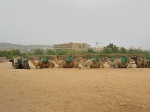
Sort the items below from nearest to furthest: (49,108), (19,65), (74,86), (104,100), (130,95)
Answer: (49,108) < (104,100) < (130,95) < (74,86) < (19,65)

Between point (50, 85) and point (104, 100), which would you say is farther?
point (50, 85)

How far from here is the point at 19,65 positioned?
18375 mm

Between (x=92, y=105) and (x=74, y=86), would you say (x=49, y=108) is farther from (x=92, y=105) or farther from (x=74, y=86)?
(x=74, y=86)

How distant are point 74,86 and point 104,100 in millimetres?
1964

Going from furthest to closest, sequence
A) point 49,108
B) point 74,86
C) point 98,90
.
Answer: point 74,86
point 98,90
point 49,108

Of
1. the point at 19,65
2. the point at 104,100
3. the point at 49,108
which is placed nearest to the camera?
the point at 49,108

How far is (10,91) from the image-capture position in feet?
25.7

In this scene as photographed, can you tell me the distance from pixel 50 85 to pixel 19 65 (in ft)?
32.6

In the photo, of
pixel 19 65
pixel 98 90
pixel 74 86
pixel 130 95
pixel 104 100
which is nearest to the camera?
pixel 104 100

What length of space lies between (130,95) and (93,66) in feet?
35.8

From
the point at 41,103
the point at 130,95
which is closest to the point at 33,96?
the point at 41,103

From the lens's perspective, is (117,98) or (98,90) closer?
(117,98)

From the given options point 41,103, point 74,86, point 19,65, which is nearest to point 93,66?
point 19,65

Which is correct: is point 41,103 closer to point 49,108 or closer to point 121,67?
point 49,108
